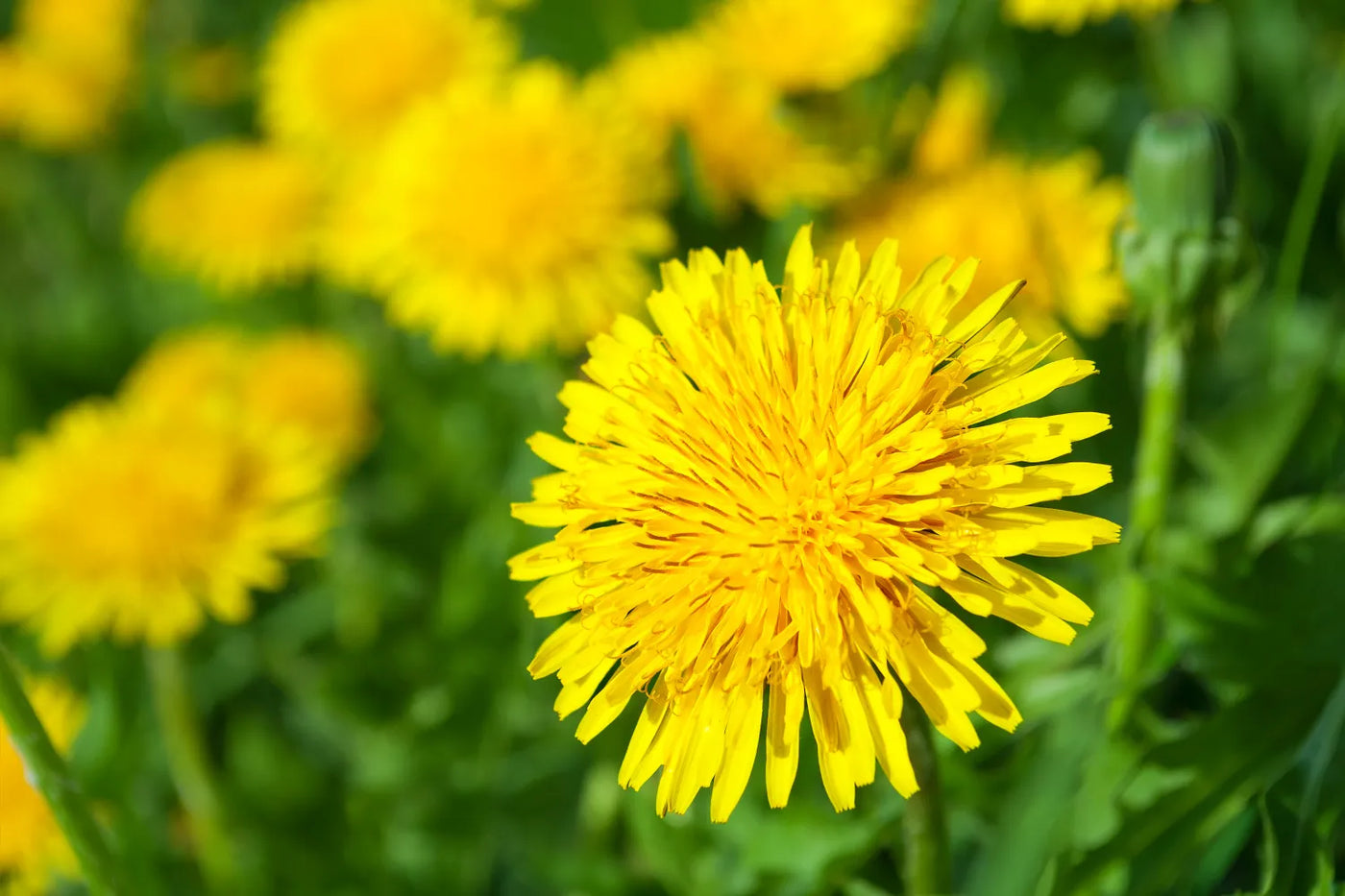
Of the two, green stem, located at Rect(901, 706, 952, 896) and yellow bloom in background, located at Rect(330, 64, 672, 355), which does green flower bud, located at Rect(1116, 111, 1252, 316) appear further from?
yellow bloom in background, located at Rect(330, 64, 672, 355)

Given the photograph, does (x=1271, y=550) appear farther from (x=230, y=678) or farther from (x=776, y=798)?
(x=230, y=678)

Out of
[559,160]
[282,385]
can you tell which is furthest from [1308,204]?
[282,385]

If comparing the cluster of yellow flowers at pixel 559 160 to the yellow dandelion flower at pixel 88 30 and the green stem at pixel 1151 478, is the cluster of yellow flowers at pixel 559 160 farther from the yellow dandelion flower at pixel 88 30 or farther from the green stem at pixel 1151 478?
the yellow dandelion flower at pixel 88 30

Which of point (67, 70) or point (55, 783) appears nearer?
point (55, 783)

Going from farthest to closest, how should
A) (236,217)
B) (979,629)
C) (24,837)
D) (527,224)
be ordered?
(236,217) → (527,224) → (24,837) → (979,629)

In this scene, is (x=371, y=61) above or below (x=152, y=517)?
above

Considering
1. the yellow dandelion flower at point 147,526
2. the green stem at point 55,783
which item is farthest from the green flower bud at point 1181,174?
the yellow dandelion flower at point 147,526

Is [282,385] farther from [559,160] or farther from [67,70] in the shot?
[67,70]

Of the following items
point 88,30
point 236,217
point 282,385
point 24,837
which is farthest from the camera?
point 88,30
